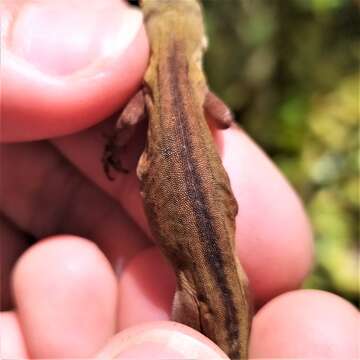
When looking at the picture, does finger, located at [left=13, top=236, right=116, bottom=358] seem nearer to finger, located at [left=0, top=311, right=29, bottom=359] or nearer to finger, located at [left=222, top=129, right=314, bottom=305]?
finger, located at [left=0, top=311, right=29, bottom=359]

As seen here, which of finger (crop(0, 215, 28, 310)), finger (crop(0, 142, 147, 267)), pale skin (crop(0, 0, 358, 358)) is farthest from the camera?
finger (crop(0, 215, 28, 310))

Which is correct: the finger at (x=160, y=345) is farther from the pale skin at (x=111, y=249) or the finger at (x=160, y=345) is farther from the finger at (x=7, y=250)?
the finger at (x=7, y=250)

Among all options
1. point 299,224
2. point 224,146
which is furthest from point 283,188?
point 224,146

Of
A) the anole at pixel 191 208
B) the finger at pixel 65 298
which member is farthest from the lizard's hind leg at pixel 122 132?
the finger at pixel 65 298

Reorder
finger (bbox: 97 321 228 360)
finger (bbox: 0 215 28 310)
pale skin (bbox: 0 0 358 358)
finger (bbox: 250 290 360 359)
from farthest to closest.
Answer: finger (bbox: 0 215 28 310), pale skin (bbox: 0 0 358 358), finger (bbox: 250 290 360 359), finger (bbox: 97 321 228 360)

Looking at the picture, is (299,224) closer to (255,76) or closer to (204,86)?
(204,86)

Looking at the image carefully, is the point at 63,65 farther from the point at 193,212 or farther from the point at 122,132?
the point at 193,212

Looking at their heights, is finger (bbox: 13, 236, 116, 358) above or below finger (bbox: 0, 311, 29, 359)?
above

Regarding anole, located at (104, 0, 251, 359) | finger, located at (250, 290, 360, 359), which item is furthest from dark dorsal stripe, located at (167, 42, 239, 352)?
finger, located at (250, 290, 360, 359)
